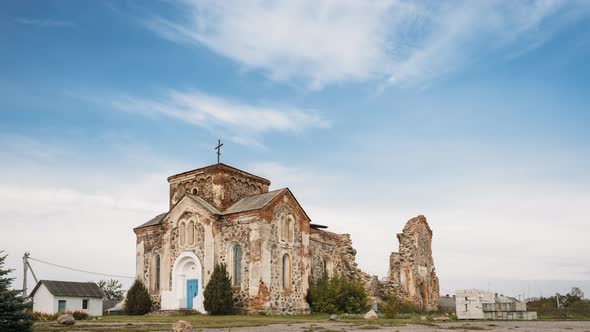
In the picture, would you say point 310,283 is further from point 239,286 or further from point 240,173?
point 240,173

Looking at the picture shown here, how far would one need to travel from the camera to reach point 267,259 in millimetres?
31266

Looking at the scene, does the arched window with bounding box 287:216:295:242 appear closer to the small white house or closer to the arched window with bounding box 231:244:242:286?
the arched window with bounding box 231:244:242:286

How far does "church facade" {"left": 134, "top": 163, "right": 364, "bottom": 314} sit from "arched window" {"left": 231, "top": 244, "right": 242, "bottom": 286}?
6 centimetres

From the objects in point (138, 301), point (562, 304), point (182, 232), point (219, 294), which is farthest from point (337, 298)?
point (562, 304)

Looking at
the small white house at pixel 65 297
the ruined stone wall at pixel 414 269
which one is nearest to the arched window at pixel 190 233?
Result: the small white house at pixel 65 297

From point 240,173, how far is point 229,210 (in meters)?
3.85

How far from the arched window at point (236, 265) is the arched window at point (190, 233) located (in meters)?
2.98

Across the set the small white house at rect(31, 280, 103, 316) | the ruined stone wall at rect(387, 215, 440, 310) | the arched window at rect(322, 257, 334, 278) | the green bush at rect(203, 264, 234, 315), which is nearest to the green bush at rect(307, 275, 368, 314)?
the arched window at rect(322, 257, 334, 278)

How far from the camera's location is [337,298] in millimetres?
33719

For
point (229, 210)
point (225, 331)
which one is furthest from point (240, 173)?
point (225, 331)

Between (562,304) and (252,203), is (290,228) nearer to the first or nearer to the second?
(252,203)

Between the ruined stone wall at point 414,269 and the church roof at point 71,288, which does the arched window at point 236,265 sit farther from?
the ruined stone wall at point 414,269

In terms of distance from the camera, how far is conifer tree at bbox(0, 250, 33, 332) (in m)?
13.5

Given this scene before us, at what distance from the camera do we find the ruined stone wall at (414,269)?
44.6 metres
